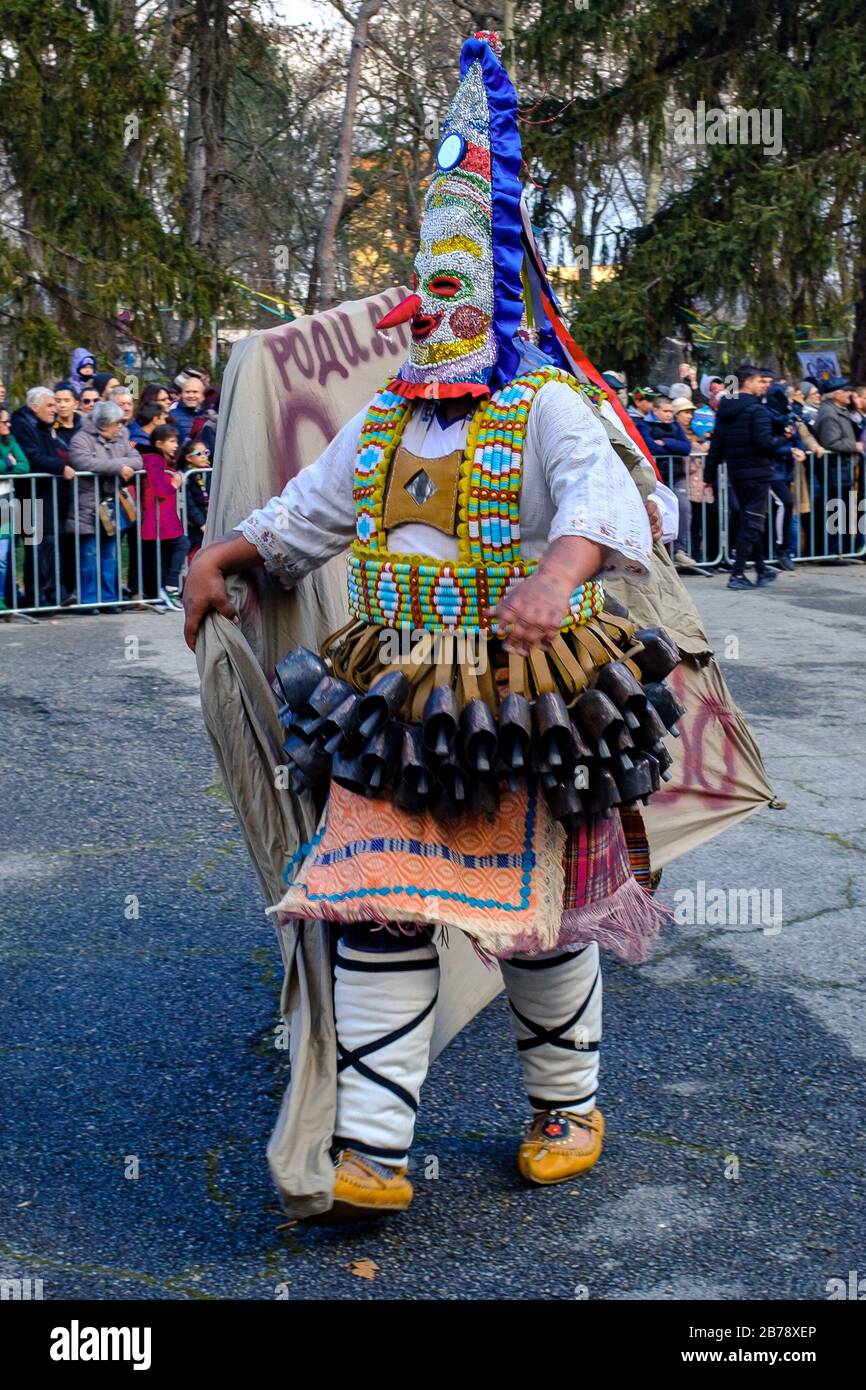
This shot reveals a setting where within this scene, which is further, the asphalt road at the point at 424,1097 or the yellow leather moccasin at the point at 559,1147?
the yellow leather moccasin at the point at 559,1147

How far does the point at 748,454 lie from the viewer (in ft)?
41.1

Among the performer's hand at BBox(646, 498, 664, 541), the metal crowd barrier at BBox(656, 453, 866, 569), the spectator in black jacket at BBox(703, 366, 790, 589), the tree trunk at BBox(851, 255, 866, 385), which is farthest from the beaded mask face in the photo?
the tree trunk at BBox(851, 255, 866, 385)

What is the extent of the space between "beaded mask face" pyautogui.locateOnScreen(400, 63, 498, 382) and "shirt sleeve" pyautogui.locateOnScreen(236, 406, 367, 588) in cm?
26

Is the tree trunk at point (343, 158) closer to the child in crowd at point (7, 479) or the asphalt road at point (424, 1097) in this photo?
the child in crowd at point (7, 479)

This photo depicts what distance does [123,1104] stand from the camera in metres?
3.67

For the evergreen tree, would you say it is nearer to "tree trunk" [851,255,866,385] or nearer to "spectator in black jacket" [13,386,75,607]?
"spectator in black jacket" [13,386,75,607]

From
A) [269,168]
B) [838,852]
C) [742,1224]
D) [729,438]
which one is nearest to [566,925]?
[742,1224]

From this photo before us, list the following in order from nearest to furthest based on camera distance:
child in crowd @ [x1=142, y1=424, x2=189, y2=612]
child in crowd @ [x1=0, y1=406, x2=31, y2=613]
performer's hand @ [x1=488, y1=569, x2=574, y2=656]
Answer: performer's hand @ [x1=488, y1=569, x2=574, y2=656] → child in crowd @ [x1=0, y1=406, x2=31, y2=613] → child in crowd @ [x1=142, y1=424, x2=189, y2=612]

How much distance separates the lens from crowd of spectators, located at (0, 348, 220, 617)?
419 inches

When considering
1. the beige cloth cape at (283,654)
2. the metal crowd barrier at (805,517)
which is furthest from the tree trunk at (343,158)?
the beige cloth cape at (283,654)

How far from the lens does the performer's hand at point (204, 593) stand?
330cm

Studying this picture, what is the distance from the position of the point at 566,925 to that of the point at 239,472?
4.01 ft

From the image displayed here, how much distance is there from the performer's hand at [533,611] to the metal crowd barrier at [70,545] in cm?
822

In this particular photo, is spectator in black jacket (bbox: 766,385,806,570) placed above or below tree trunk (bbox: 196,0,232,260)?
below
